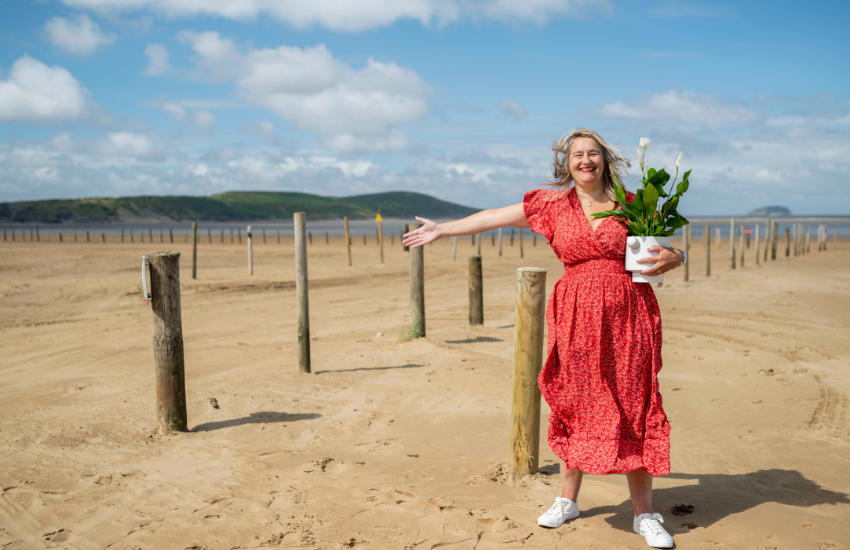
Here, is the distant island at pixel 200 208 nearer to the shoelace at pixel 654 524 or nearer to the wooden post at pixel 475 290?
the wooden post at pixel 475 290

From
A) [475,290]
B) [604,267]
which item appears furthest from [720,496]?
[475,290]

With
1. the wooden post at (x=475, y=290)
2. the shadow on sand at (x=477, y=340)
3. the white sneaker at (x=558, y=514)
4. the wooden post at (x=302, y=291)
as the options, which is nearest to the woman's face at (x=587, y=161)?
the white sneaker at (x=558, y=514)

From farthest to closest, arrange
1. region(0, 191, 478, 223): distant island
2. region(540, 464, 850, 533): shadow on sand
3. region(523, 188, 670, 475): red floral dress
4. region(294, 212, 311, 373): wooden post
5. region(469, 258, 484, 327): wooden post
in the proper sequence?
region(0, 191, 478, 223): distant island, region(469, 258, 484, 327): wooden post, region(294, 212, 311, 373): wooden post, region(540, 464, 850, 533): shadow on sand, region(523, 188, 670, 475): red floral dress

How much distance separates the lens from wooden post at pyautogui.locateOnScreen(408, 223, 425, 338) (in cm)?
793

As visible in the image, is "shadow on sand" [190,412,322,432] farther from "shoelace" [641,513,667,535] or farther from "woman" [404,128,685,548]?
"shoelace" [641,513,667,535]

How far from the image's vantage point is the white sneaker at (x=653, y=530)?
9.70ft

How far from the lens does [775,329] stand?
9.23m

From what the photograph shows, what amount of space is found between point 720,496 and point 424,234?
7.91 ft

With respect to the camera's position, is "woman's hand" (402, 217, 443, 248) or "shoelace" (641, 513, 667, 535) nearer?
"shoelace" (641, 513, 667, 535)

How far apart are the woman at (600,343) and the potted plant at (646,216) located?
0.05 m

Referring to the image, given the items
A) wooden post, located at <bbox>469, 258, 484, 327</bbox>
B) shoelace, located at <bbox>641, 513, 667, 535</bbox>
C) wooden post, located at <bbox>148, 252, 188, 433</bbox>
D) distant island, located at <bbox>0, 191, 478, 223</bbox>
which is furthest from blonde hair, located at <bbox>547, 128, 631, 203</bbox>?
distant island, located at <bbox>0, 191, 478, 223</bbox>

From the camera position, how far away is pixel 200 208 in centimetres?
14800

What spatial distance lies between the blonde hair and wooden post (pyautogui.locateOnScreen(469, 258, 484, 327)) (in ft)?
19.2

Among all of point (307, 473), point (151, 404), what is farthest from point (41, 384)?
point (307, 473)
